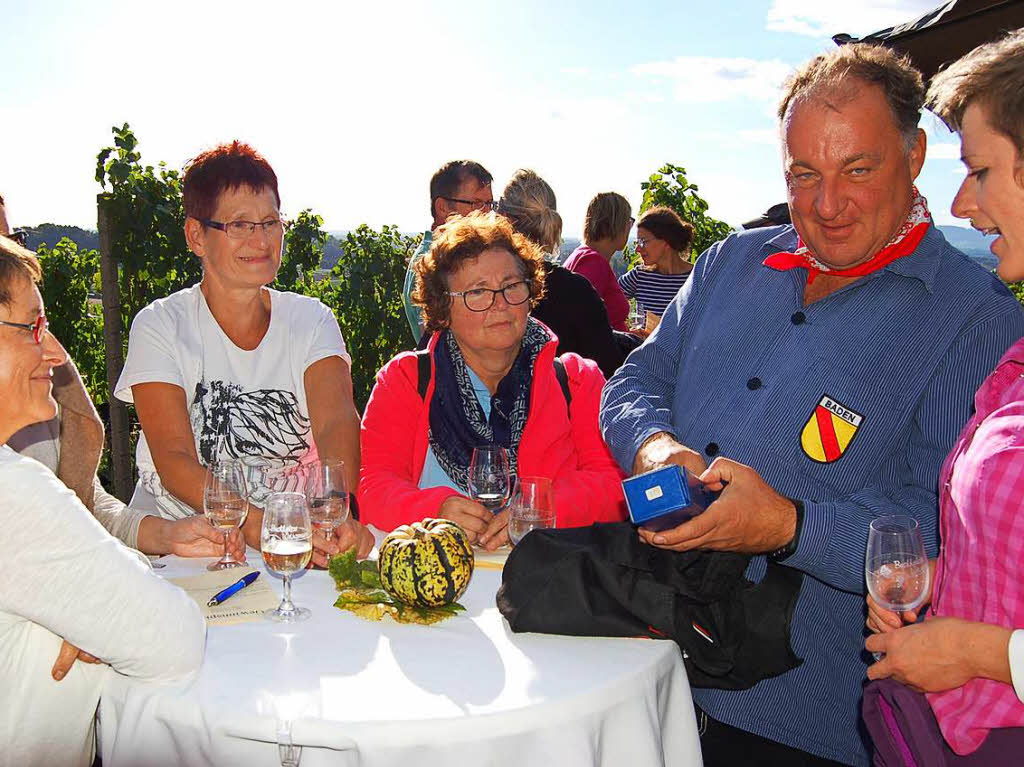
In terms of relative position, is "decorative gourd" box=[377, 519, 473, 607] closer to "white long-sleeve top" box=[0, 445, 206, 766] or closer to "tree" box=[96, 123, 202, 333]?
"white long-sleeve top" box=[0, 445, 206, 766]

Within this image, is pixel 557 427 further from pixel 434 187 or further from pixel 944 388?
pixel 434 187

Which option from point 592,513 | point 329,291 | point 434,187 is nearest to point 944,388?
point 592,513

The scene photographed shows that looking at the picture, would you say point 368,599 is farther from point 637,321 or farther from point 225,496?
point 637,321

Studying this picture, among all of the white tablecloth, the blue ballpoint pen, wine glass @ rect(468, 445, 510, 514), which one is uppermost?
wine glass @ rect(468, 445, 510, 514)

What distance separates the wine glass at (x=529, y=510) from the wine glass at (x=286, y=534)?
0.58 meters

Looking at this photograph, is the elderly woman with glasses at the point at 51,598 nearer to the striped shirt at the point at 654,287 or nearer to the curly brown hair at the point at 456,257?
the curly brown hair at the point at 456,257

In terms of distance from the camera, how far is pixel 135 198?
5.28 metres

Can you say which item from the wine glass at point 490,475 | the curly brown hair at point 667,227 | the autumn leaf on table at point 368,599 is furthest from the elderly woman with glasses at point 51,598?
the curly brown hair at point 667,227

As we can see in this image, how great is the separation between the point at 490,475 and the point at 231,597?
2.69ft

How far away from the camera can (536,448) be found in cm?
307

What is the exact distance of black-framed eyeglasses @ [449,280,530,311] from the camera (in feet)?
10.1

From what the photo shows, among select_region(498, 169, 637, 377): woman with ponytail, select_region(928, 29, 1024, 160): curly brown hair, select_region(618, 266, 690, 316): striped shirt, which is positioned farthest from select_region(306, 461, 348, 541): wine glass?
select_region(618, 266, 690, 316): striped shirt

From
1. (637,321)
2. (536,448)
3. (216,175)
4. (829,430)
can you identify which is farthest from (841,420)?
(637,321)

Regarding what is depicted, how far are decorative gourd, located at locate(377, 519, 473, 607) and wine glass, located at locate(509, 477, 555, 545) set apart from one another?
26 cm
